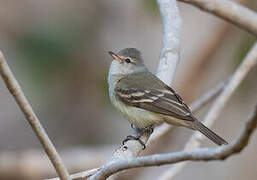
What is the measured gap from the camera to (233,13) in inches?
80.4

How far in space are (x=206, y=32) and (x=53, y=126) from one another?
9.87 feet

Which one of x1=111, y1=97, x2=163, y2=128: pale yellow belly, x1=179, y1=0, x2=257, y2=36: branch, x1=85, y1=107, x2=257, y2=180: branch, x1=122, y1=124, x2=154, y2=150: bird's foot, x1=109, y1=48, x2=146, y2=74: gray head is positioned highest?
x1=109, y1=48, x2=146, y2=74: gray head

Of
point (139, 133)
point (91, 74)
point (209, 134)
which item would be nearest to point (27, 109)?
point (139, 133)

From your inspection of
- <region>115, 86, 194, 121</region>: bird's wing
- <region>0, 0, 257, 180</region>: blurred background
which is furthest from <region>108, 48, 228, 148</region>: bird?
<region>0, 0, 257, 180</region>: blurred background

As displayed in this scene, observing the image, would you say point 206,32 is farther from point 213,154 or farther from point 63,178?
point 213,154

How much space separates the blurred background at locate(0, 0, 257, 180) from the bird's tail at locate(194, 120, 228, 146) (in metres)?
2.25

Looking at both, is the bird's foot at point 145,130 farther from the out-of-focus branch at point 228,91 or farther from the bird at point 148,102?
the out-of-focus branch at point 228,91

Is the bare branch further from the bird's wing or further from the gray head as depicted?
the gray head

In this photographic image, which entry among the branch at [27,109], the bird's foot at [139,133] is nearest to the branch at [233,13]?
the branch at [27,109]

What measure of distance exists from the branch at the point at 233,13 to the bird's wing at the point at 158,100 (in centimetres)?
240

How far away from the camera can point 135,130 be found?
462 cm

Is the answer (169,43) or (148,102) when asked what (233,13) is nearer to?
(169,43)

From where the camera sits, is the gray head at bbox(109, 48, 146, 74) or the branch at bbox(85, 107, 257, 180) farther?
the gray head at bbox(109, 48, 146, 74)

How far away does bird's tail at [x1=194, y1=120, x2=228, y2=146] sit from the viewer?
4.22 meters
